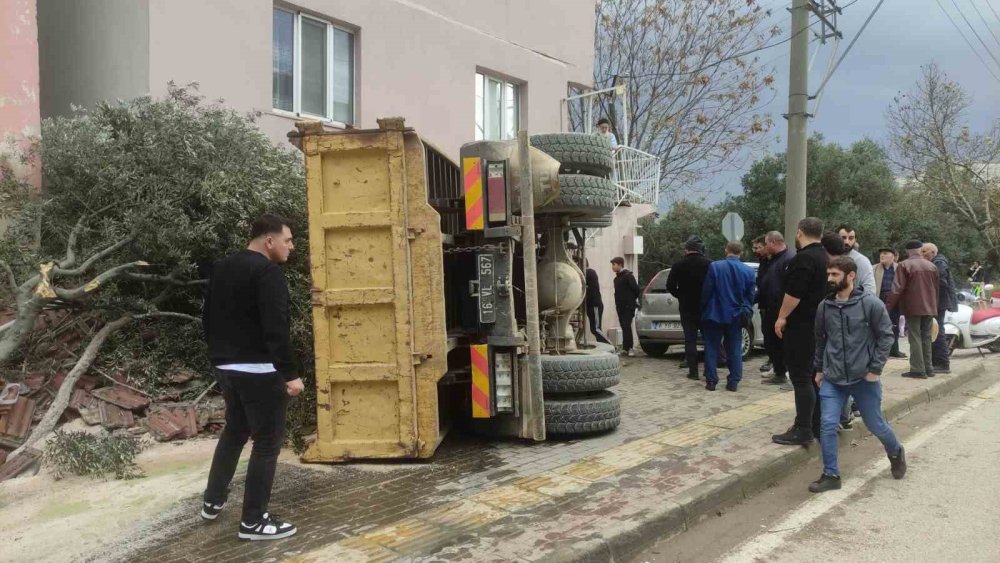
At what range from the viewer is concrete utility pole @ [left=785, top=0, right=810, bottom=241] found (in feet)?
34.8

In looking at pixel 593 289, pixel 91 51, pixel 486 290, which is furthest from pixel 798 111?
pixel 91 51

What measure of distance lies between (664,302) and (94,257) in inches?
330

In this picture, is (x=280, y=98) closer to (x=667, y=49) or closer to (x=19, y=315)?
(x=19, y=315)

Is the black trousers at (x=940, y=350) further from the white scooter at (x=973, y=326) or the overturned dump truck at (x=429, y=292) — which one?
the overturned dump truck at (x=429, y=292)

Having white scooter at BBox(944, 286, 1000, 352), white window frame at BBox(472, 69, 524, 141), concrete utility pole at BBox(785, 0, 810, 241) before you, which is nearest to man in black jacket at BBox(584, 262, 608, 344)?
white window frame at BBox(472, 69, 524, 141)

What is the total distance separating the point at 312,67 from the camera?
852 cm

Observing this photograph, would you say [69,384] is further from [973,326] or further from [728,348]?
[973,326]

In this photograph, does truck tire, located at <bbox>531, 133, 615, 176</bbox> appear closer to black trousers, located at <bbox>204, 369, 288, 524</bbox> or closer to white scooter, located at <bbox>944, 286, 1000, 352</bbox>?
black trousers, located at <bbox>204, 369, 288, 524</bbox>

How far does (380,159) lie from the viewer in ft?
16.2

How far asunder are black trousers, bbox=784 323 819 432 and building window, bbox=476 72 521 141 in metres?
6.34

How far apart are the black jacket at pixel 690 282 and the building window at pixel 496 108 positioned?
372cm

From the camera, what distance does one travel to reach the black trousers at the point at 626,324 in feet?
37.8

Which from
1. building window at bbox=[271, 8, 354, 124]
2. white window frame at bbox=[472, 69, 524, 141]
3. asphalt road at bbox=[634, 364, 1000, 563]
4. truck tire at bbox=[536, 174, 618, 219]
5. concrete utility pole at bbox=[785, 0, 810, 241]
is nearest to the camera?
asphalt road at bbox=[634, 364, 1000, 563]

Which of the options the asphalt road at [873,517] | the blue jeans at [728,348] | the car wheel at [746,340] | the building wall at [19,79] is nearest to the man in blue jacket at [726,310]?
the blue jeans at [728,348]
